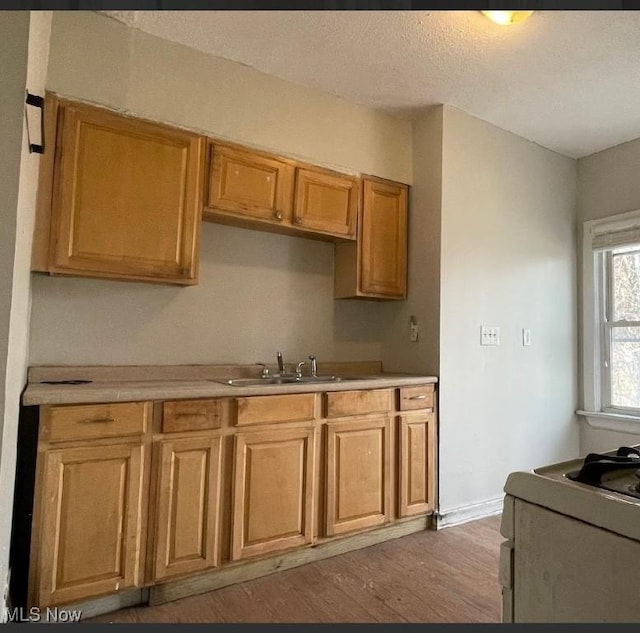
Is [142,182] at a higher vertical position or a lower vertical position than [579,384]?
higher

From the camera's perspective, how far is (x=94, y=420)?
5.63ft

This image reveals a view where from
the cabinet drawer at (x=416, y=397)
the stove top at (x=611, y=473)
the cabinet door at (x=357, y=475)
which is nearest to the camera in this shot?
the stove top at (x=611, y=473)

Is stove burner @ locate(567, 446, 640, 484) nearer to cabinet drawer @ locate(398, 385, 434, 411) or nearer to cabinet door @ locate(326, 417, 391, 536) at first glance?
cabinet door @ locate(326, 417, 391, 536)

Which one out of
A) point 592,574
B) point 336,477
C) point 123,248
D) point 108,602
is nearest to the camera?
point 592,574

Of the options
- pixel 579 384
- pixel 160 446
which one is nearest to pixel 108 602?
pixel 160 446

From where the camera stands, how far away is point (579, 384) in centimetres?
356

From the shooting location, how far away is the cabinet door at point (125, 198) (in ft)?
6.46

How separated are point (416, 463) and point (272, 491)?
0.95 metres

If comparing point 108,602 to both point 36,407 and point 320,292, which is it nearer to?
point 36,407

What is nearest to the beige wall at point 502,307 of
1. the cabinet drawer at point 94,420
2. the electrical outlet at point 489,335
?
the electrical outlet at point 489,335

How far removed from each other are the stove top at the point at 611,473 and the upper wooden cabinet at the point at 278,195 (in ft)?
6.60

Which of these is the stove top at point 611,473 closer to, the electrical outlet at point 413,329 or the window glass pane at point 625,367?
the electrical outlet at point 413,329

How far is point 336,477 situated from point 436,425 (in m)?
0.78

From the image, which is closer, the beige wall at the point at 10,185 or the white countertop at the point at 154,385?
the beige wall at the point at 10,185
